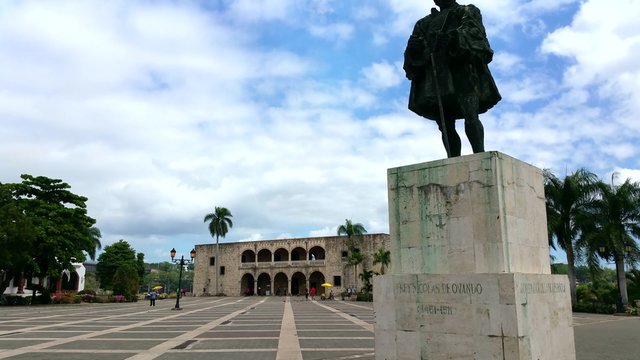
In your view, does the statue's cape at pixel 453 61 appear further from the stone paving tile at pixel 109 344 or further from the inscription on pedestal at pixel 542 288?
the stone paving tile at pixel 109 344

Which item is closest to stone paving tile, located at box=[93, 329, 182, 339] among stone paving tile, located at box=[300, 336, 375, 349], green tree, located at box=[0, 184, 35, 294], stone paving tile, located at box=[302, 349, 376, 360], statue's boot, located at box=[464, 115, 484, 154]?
stone paving tile, located at box=[300, 336, 375, 349]

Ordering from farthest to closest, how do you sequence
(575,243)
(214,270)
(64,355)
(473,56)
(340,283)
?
1. (214,270)
2. (340,283)
3. (575,243)
4. (64,355)
5. (473,56)

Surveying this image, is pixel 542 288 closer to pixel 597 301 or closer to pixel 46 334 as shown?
pixel 46 334

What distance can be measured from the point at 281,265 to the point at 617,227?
39.7m

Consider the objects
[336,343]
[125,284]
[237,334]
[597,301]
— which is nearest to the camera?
[336,343]

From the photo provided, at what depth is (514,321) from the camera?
13.7 ft

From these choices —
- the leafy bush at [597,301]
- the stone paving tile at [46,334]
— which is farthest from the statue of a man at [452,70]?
the leafy bush at [597,301]

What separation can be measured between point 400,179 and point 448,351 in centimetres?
188

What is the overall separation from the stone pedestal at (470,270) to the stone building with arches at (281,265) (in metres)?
47.6

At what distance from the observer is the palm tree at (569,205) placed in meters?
27.0

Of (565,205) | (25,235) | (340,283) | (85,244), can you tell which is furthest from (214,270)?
(565,205)

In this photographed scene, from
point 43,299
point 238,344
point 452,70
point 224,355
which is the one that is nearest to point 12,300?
point 43,299

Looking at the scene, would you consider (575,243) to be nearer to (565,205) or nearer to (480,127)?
(565,205)

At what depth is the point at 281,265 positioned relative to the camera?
191ft
